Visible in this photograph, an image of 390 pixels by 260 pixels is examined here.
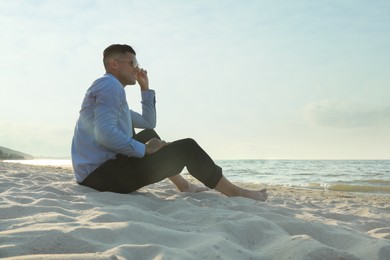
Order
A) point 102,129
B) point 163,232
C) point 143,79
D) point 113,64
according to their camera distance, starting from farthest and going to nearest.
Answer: point 143,79
point 113,64
point 102,129
point 163,232

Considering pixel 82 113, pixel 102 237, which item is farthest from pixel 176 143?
pixel 102 237

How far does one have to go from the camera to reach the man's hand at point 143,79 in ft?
14.5

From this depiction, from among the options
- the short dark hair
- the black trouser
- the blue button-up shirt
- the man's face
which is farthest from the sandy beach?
the short dark hair

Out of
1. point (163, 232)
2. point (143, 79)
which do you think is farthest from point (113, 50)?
point (163, 232)

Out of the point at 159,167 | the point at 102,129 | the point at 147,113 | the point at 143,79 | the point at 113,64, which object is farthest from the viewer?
the point at 147,113

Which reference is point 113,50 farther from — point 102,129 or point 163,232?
point 163,232

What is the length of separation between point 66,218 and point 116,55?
1850 mm

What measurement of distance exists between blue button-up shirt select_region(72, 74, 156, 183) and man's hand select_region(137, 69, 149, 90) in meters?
0.76

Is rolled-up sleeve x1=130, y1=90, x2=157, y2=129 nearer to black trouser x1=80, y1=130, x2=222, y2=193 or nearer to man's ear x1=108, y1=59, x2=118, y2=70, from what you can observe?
man's ear x1=108, y1=59, x2=118, y2=70

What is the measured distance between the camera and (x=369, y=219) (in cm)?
365

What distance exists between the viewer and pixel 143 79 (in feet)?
14.7

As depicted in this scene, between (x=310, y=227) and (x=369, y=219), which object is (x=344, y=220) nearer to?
(x=369, y=219)

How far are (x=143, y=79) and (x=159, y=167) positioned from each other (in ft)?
4.10

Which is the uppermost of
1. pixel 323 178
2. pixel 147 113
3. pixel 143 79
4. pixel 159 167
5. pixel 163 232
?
pixel 143 79
